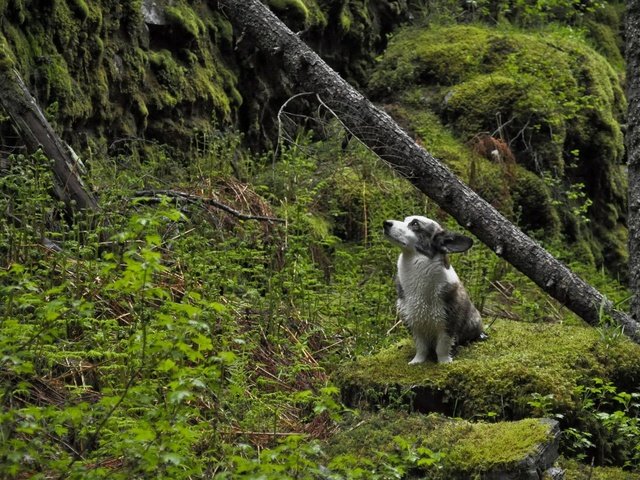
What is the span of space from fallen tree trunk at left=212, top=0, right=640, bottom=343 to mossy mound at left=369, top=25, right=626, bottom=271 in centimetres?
397

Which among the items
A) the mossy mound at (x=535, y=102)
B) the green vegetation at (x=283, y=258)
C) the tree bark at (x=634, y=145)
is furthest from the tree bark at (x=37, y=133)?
the mossy mound at (x=535, y=102)

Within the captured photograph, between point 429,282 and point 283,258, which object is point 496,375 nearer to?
point 429,282

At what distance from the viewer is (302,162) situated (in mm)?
8562

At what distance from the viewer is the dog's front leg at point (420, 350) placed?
578 centimetres

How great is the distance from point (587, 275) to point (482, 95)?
2.79 meters

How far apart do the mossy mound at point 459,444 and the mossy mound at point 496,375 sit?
299 mm

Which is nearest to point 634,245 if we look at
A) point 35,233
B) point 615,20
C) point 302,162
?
point 302,162

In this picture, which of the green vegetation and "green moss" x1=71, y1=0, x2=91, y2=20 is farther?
"green moss" x1=71, y1=0, x2=91, y2=20

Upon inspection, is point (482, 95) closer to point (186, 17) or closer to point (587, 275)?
point (587, 275)

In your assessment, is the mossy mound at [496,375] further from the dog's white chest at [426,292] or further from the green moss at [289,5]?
the green moss at [289,5]

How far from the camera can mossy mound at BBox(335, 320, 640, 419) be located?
5.38 metres

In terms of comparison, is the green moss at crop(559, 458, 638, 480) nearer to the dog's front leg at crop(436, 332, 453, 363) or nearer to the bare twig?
the dog's front leg at crop(436, 332, 453, 363)

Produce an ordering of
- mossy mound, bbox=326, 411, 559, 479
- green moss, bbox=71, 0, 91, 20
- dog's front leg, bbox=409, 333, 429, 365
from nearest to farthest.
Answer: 1. mossy mound, bbox=326, 411, 559, 479
2. dog's front leg, bbox=409, 333, 429, 365
3. green moss, bbox=71, 0, 91, 20

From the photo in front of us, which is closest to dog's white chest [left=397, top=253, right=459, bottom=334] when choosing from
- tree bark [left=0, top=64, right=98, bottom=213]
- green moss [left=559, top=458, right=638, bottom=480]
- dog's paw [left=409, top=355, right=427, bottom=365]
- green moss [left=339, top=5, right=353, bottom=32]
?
dog's paw [left=409, top=355, right=427, bottom=365]
